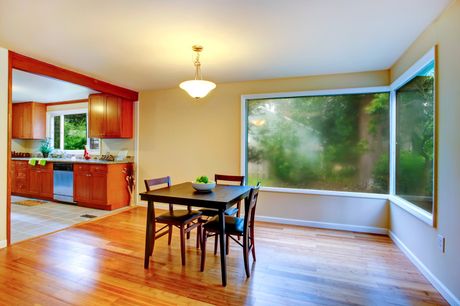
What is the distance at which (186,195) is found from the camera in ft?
7.74

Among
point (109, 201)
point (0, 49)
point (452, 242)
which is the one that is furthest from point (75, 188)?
point (452, 242)

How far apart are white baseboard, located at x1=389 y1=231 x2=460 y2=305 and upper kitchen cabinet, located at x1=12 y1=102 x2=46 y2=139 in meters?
7.77

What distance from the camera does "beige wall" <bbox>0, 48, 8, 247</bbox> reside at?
111 inches

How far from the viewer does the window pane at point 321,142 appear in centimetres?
358

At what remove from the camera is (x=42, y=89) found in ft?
15.6

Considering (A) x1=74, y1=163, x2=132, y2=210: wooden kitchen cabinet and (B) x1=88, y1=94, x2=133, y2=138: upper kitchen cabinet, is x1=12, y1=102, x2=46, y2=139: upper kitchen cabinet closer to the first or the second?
(B) x1=88, y1=94, x2=133, y2=138: upper kitchen cabinet

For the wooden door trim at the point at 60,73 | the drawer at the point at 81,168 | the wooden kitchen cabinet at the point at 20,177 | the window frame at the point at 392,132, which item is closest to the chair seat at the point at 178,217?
the window frame at the point at 392,132

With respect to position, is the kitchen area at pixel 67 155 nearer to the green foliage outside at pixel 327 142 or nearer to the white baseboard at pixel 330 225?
the green foliage outside at pixel 327 142

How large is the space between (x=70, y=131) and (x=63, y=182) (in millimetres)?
1702

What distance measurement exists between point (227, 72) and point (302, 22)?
5.28 feet

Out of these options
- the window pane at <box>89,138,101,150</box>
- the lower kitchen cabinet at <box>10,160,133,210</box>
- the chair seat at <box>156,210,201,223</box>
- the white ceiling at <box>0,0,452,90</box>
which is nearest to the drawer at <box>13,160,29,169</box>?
the lower kitchen cabinet at <box>10,160,133,210</box>

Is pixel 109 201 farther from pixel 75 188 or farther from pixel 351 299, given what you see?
pixel 351 299

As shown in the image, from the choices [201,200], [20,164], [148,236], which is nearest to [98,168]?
[20,164]

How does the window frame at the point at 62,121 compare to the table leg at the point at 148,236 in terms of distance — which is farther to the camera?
the window frame at the point at 62,121
